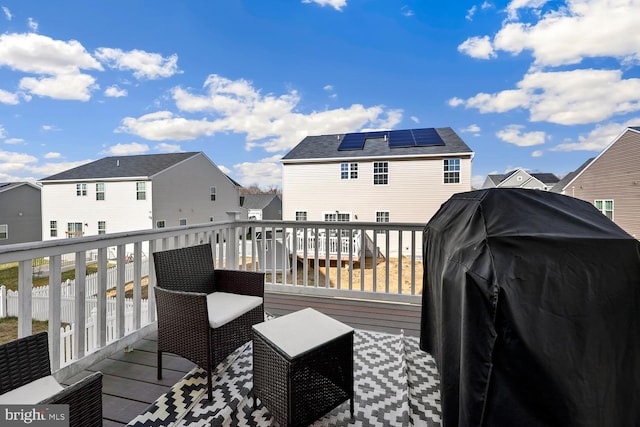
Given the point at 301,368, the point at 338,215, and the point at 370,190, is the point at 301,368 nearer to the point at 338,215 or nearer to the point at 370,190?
the point at 370,190

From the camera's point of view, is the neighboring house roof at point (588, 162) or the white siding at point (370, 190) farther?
the white siding at point (370, 190)

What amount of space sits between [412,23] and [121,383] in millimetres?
9251

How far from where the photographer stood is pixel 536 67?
9258 mm

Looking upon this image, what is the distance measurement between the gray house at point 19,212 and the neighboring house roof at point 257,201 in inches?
497

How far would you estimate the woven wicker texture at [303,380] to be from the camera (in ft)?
4.83

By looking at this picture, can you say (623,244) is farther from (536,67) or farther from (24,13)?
(24,13)

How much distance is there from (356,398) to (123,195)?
16282mm

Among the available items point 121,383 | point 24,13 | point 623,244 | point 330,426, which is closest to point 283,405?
point 330,426

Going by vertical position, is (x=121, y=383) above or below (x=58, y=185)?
below

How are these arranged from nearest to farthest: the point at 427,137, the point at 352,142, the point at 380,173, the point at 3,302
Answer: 1. the point at 3,302
2. the point at 380,173
3. the point at 427,137
4. the point at 352,142

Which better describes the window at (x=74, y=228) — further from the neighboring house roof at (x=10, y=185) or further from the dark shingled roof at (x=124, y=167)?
the neighboring house roof at (x=10, y=185)

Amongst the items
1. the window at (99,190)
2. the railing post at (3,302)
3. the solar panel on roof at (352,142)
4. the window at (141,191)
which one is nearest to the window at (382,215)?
the solar panel on roof at (352,142)

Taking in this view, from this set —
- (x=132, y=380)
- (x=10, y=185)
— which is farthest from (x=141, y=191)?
(x=132, y=380)

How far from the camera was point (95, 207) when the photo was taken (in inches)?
599
